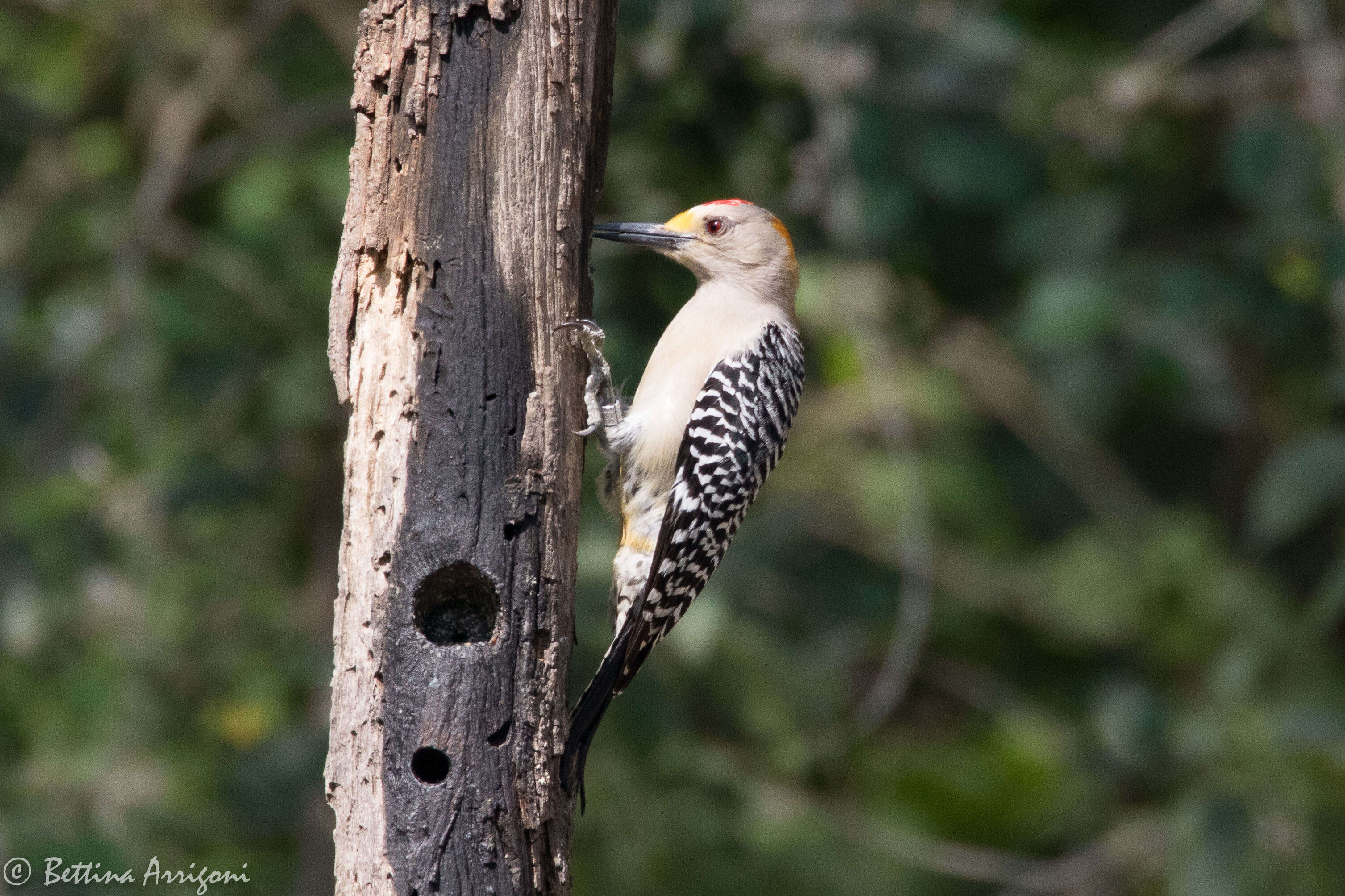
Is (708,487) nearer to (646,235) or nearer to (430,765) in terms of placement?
(646,235)

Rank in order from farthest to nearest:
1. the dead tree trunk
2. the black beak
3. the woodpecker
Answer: the black beak, the woodpecker, the dead tree trunk

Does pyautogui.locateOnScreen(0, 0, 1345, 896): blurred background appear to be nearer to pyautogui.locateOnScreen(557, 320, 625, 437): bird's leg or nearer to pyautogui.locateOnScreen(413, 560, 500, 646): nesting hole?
pyautogui.locateOnScreen(557, 320, 625, 437): bird's leg

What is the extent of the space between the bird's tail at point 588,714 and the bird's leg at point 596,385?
0.54 meters

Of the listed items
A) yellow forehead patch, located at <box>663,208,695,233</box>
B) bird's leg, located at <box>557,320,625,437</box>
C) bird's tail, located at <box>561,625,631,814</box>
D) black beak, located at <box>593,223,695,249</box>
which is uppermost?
yellow forehead patch, located at <box>663,208,695,233</box>

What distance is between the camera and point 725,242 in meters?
4.16

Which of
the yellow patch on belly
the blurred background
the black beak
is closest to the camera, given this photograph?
the yellow patch on belly

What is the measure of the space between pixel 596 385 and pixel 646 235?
872mm

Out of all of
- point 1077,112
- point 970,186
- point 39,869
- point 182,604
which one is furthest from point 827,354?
point 39,869

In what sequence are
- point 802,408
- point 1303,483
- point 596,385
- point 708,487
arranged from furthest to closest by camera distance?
point 802,408
point 1303,483
point 708,487
point 596,385

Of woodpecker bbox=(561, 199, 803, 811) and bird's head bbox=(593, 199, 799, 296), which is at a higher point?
bird's head bbox=(593, 199, 799, 296)

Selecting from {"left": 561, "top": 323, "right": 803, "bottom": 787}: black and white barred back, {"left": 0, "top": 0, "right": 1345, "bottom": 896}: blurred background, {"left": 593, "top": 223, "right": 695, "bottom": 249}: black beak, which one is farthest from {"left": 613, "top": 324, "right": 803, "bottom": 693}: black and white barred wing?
{"left": 0, "top": 0, "right": 1345, "bottom": 896}: blurred background

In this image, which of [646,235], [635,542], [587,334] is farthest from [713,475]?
[646,235]

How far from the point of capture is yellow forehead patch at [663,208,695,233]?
4.16m

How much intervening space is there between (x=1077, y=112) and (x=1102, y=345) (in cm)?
111
